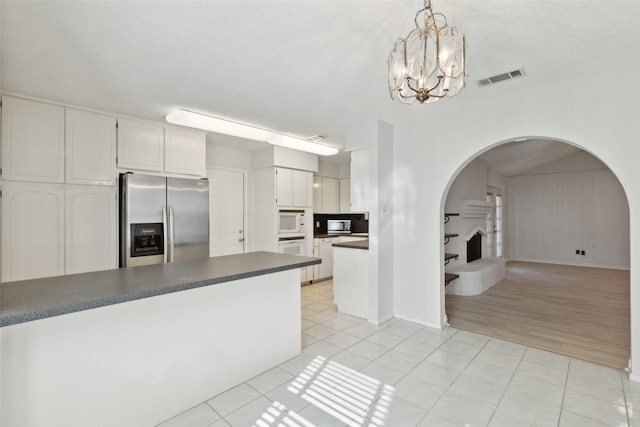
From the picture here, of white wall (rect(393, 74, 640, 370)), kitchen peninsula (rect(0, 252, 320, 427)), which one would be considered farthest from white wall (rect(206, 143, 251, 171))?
white wall (rect(393, 74, 640, 370))

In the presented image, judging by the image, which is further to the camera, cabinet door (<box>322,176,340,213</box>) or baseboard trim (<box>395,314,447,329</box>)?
cabinet door (<box>322,176,340,213</box>)

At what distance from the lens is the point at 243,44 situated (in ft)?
6.54

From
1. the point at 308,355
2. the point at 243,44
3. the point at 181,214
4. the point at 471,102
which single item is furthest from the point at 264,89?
the point at 308,355

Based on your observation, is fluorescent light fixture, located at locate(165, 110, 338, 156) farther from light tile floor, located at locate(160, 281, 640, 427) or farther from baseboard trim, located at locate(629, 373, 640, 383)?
baseboard trim, located at locate(629, 373, 640, 383)

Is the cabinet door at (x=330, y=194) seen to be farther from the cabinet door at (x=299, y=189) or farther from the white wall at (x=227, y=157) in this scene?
the white wall at (x=227, y=157)

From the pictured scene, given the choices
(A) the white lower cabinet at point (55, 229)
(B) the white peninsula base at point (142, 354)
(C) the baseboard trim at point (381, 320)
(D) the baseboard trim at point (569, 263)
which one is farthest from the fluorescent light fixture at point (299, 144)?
(D) the baseboard trim at point (569, 263)

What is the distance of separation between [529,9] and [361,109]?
5.64 feet

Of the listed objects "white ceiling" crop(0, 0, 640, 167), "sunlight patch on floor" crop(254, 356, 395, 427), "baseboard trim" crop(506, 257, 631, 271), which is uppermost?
"white ceiling" crop(0, 0, 640, 167)

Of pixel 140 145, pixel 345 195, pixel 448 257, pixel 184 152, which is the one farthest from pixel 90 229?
pixel 448 257

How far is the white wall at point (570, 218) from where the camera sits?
6930mm

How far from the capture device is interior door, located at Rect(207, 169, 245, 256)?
4.72 m

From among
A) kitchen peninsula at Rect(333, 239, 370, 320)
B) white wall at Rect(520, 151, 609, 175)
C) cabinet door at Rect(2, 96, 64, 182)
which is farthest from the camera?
white wall at Rect(520, 151, 609, 175)

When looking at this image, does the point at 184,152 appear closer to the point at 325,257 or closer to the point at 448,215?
the point at 325,257

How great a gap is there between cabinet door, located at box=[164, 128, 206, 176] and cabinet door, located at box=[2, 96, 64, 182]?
97cm
